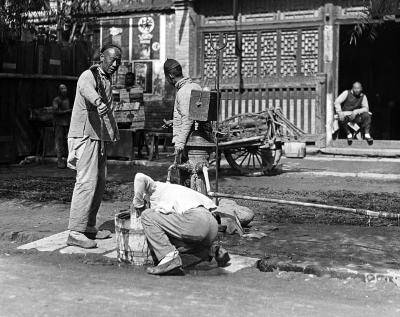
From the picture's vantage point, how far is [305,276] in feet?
19.4

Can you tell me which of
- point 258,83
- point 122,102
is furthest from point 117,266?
point 258,83

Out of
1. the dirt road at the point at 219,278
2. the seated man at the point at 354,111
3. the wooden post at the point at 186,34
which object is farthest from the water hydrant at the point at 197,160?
the wooden post at the point at 186,34

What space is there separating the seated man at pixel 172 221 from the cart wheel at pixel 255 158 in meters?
7.10

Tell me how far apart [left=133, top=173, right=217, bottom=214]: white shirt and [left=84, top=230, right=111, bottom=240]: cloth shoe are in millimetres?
1301

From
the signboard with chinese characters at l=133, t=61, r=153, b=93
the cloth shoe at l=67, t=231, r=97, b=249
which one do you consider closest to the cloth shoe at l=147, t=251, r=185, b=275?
the cloth shoe at l=67, t=231, r=97, b=249

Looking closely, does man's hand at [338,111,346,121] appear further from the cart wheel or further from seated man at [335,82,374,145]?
the cart wheel

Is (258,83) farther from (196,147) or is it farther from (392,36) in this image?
(196,147)

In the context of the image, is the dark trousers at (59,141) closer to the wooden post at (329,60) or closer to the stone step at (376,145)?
the wooden post at (329,60)

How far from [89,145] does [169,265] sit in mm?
1895

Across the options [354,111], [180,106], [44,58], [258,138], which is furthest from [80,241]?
[44,58]

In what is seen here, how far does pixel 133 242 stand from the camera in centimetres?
621

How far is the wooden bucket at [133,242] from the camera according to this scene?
6.19 metres

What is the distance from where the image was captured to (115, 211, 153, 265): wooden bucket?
6.19 metres

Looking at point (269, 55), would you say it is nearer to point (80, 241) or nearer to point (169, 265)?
point (80, 241)
